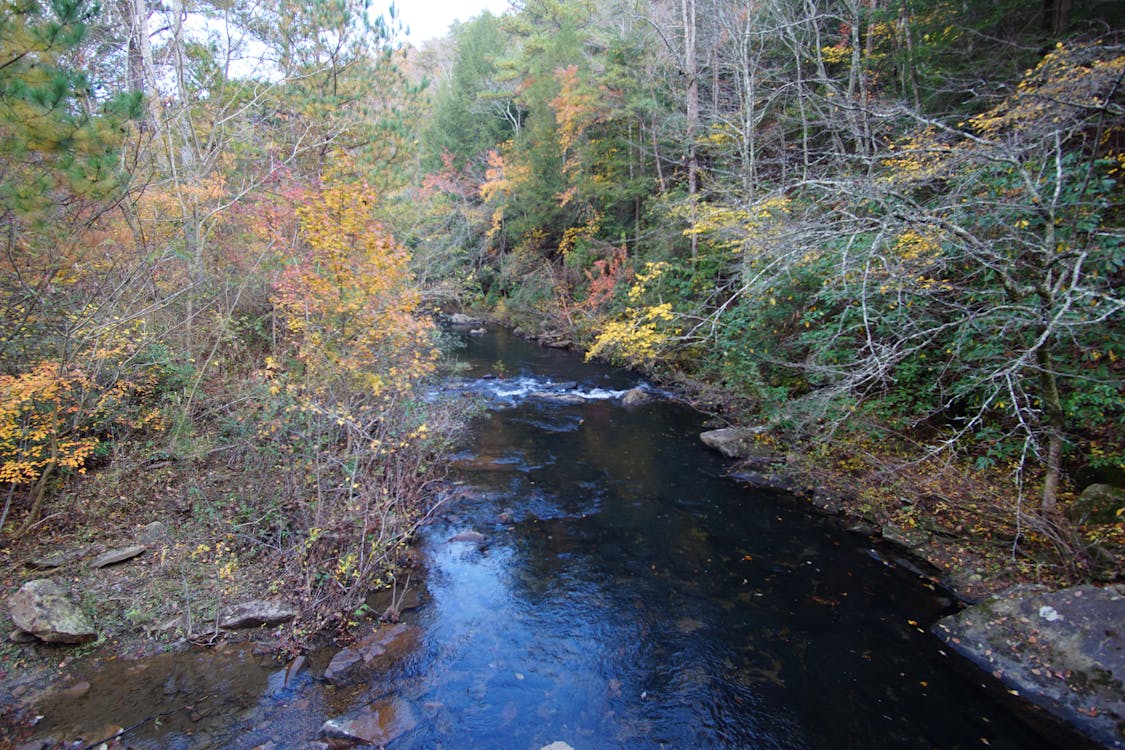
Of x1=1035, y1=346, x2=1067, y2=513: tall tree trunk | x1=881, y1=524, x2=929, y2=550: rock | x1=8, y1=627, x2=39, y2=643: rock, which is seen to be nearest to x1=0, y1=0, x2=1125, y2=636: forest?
x1=1035, y1=346, x2=1067, y2=513: tall tree trunk

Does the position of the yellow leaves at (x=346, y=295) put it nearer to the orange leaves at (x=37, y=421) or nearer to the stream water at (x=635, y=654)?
the orange leaves at (x=37, y=421)

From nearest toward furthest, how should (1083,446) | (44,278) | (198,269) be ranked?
1. (44,278)
2. (1083,446)
3. (198,269)

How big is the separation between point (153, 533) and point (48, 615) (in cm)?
141

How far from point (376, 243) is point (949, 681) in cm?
839

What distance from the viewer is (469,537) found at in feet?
24.6

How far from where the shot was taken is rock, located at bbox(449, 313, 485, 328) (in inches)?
1036

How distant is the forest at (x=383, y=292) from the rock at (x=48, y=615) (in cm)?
67

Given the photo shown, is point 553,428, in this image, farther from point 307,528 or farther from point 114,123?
point 114,123

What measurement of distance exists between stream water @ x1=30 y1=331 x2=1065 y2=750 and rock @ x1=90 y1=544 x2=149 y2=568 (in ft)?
4.79

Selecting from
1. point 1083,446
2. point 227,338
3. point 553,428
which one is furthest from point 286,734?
point 1083,446

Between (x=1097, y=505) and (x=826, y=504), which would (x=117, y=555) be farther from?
(x=1097, y=505)

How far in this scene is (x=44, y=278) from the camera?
5.47 meters

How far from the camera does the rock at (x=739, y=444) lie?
954cm

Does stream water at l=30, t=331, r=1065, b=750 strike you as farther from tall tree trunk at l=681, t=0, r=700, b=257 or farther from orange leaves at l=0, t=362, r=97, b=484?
tall tree trunk at l=681, t=0, r=700, b=257
